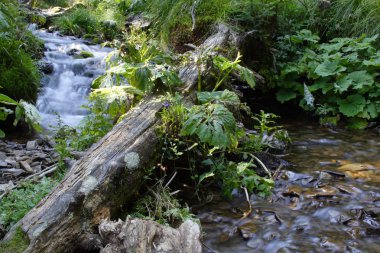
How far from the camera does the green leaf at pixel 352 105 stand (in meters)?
5.44

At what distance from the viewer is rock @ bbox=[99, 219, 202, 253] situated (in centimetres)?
208

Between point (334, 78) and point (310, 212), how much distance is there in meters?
3.27

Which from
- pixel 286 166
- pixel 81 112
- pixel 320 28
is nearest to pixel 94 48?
pixel 81 112

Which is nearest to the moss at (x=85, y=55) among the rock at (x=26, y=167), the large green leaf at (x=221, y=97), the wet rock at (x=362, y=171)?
the rock at (x=26, y=167)

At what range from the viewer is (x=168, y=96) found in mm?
3445

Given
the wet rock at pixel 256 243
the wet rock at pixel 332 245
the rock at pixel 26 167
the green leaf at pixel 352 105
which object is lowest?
the rock at pixel 26 167

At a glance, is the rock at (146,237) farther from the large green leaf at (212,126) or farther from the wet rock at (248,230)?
the large green leaf at (212,126)

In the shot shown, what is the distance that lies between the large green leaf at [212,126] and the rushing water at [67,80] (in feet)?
9.87

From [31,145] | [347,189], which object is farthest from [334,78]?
[31,145]

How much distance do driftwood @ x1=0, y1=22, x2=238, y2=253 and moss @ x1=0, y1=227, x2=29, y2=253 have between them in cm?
2

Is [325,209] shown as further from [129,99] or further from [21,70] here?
[21,70]

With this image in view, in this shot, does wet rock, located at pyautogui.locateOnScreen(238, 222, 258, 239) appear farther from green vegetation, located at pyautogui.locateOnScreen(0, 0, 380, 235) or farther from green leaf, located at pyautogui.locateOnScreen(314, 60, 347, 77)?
green leaf, located at pyautogui.locateOnScreen(314, 60, 347, 77)

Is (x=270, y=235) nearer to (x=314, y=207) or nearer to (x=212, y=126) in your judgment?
(x=314, y=207)

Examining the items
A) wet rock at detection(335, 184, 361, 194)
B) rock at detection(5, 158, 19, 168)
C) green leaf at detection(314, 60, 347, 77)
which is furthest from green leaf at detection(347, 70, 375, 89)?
rock at detection(5, 158, 19, 168)
